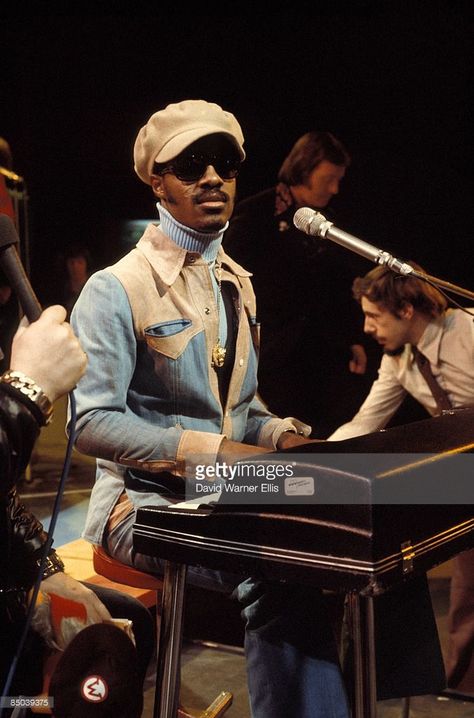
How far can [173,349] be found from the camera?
2.15 meters

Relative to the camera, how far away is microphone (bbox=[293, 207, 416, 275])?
1954mm

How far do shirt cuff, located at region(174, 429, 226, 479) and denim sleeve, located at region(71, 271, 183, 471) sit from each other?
16 millimetres

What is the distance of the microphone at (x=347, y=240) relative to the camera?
76.9 inches

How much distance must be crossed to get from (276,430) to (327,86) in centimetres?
320

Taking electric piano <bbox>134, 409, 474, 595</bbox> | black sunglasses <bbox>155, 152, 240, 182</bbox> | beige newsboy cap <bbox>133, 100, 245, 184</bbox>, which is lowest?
electric piano <bbox>134, 409, 474, 595</bbox>

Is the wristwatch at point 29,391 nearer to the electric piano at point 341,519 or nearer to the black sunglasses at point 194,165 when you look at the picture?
the electric piano at point 341,519

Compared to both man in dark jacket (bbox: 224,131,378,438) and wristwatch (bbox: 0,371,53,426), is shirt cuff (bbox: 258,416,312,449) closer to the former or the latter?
wristwatch (bbox: 0,371,53,426)

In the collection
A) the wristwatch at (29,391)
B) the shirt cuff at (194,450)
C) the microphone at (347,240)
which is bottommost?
the shirt cuff at (194,450)

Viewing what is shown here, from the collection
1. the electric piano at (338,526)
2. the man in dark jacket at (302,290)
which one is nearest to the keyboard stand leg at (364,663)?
the electric piano at (338,526)

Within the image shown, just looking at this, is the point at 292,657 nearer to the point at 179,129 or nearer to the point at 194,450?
the point at 194,450

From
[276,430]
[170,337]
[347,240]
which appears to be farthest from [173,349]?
[347,240]

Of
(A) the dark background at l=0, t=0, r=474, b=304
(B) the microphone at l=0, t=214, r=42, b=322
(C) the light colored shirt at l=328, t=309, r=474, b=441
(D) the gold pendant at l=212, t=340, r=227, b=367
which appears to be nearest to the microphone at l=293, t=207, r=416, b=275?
(D) the gold pendant at l=212, t=340, r=227, b=367

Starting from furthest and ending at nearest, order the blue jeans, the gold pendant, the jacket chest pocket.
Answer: the gold pendant < the jacket chest pocket < the blue jeans

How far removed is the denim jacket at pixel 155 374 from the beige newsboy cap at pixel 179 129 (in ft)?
0.66
